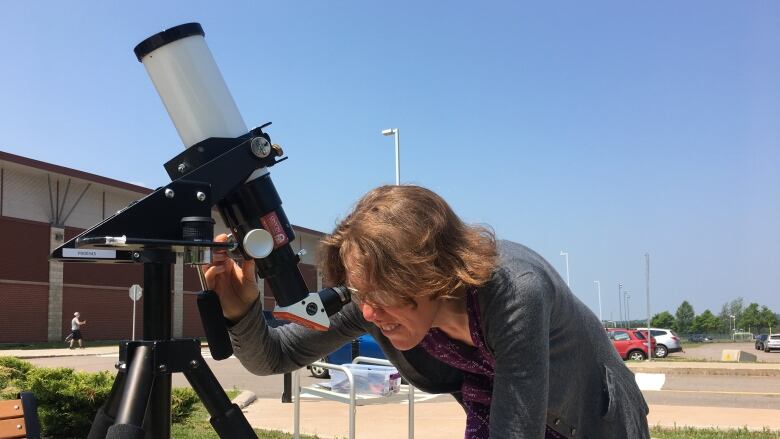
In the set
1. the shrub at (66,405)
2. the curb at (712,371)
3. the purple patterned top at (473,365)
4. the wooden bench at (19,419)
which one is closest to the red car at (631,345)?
the curb at (712,371)

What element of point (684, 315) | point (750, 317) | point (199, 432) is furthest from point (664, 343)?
point (684, 315)

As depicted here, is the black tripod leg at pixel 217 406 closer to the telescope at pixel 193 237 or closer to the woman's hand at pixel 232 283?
the telescope at pixel 193 237

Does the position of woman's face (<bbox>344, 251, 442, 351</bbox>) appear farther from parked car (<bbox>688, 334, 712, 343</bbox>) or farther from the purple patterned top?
parked car (<bbox>688, 334, 712, 343</bbox>)

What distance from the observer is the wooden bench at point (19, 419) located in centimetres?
308

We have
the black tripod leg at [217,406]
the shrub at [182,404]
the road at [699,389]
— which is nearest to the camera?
the black tripod leg at [217,406]

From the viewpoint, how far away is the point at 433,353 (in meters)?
2.00

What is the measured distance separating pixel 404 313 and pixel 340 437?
5490 mm

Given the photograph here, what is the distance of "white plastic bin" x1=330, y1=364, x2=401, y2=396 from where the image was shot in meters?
4.83

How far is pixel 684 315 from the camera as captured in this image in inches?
3688

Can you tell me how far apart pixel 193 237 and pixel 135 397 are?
1.39 ft

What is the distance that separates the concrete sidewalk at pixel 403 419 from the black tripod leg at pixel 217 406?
5335 millimetres

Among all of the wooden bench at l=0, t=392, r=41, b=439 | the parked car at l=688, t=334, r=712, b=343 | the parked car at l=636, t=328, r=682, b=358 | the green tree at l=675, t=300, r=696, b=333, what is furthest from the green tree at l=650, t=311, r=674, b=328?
the wooden bench at l=0, t=392, r=41, b=439

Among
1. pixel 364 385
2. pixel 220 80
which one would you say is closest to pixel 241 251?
pixel 220 80

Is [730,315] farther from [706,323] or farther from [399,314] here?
[399,314]
